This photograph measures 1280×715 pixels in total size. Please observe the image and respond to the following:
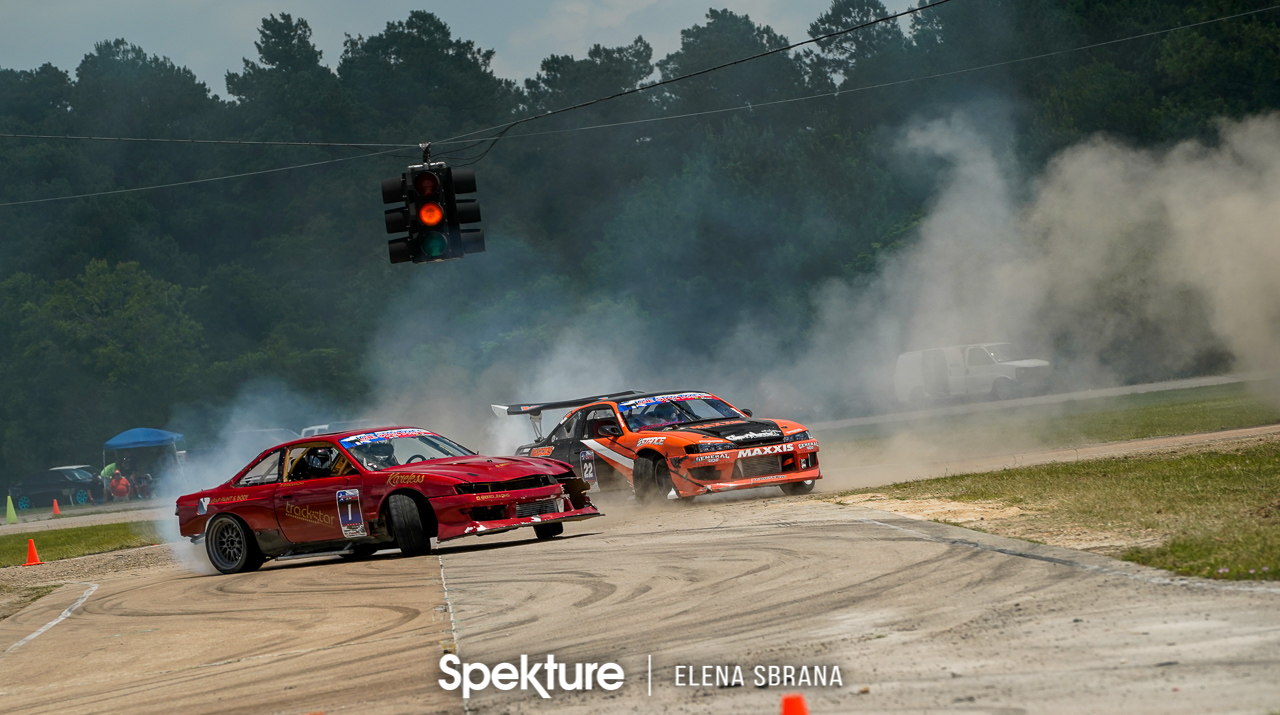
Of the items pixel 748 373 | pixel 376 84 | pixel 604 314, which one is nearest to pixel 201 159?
pixel 376 84

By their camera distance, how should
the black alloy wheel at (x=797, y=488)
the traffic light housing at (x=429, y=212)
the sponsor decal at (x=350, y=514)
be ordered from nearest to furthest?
the sponsor decal at (x=350, y=514)
the traffic light housing at (x=429, y=212)
the black alloy wheel at (x=797, y=488)

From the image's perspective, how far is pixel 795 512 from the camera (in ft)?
40.7

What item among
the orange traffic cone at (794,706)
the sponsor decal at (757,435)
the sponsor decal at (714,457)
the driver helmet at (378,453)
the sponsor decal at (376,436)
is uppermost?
the sponsor decal at (376,436)

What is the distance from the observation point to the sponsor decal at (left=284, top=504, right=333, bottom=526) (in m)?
12.6

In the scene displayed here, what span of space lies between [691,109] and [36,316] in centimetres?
3726

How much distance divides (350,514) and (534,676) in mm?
6779

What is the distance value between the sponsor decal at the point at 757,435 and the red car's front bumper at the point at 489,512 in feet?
10.0

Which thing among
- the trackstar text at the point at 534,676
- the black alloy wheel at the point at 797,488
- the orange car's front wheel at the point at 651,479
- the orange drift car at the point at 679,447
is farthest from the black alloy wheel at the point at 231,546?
the trackstar text at the point at 534,676

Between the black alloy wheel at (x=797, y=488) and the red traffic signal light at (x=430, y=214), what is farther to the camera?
the black alloy wheel at (x=797, y=488)

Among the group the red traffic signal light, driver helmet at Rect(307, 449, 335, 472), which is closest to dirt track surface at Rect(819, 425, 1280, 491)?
the red traffic signal light

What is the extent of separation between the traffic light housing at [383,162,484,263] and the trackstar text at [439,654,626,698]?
8.93m

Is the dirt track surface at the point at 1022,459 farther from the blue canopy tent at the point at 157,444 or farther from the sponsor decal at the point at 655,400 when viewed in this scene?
the blue canopy tent at the point at 157,444

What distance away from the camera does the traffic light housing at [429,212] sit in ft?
48.2

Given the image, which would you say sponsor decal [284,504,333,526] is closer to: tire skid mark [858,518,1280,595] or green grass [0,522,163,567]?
tire skid mark [858,518,1280,595]
